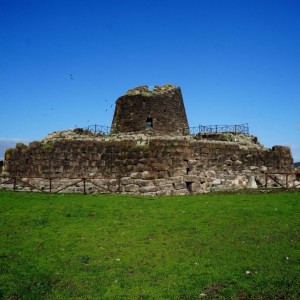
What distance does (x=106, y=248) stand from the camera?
37.9 ft

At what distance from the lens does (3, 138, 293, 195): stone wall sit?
23.8m

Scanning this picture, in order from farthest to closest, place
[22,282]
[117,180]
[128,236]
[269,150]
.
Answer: [269,150] < [117,180] < [128,236] < [22,282]

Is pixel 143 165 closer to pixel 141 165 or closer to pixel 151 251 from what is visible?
pixel 141 165

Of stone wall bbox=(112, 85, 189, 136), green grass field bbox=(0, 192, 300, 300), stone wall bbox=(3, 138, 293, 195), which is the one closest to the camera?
green grass field bbox=(0, 192, 300, 300)

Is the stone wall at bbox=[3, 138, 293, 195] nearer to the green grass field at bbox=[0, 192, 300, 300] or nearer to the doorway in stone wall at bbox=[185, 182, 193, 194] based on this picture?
the doorway in stone wall at bbox=[185, 182, 193, 194]

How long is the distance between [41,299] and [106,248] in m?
3.14

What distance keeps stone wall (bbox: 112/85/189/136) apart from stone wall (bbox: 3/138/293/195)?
652cm

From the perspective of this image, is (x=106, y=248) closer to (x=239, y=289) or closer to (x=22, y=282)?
(x=22, y=282)

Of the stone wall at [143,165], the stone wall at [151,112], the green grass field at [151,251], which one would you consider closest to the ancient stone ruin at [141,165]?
the stone wall at [143,165]

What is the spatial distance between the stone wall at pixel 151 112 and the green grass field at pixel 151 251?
14.3m

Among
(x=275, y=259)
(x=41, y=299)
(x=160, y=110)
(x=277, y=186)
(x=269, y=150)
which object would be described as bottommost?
(x=41, y=299)

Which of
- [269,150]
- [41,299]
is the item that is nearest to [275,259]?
[41,299]

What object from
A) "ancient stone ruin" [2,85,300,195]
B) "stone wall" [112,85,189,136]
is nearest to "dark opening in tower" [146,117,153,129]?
"stone wall" [112,85,189,136]

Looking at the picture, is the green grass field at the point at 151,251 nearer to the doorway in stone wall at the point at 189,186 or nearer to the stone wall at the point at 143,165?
the stone wall at the point at 143,165
